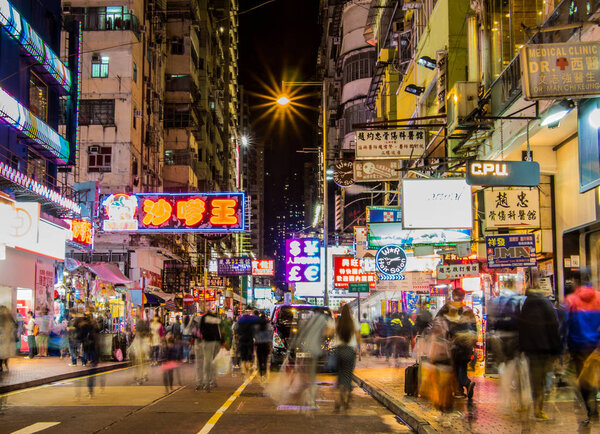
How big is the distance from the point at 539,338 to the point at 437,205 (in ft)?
28.2

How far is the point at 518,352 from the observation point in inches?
379

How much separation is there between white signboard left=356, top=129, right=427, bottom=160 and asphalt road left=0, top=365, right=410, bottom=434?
6.69m

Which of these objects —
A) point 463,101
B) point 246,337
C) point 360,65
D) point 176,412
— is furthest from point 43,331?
point 360,65

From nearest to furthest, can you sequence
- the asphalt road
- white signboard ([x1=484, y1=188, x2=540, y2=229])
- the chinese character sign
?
the asphalt road, white signboard ([x1=484, y1=188, x2=540, y2=229]), the chinese character sign

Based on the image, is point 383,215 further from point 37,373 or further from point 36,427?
point 36,427

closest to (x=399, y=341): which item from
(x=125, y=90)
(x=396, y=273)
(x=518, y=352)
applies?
(x=396, y=273)

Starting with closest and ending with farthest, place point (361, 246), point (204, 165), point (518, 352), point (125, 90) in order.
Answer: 1. point (518, 352)
2. point (361, 246)
3. point (125, 90)
4. point (204, 165)

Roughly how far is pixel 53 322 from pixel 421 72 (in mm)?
18839

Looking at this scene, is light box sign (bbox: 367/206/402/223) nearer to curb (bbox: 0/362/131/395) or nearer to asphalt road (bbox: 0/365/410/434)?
asphalt road (bbox: 0/365/410/434)

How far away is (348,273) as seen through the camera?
3553 centimetres

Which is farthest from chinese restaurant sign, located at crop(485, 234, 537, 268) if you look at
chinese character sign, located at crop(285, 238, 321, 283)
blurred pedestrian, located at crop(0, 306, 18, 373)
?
chinese character sign, located at crop(285, 238, 321, 283)

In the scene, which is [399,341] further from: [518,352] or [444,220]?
[518,352]

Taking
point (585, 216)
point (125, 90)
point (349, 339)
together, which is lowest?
point (349, 339)

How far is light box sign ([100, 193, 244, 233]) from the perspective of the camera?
32.5 m
